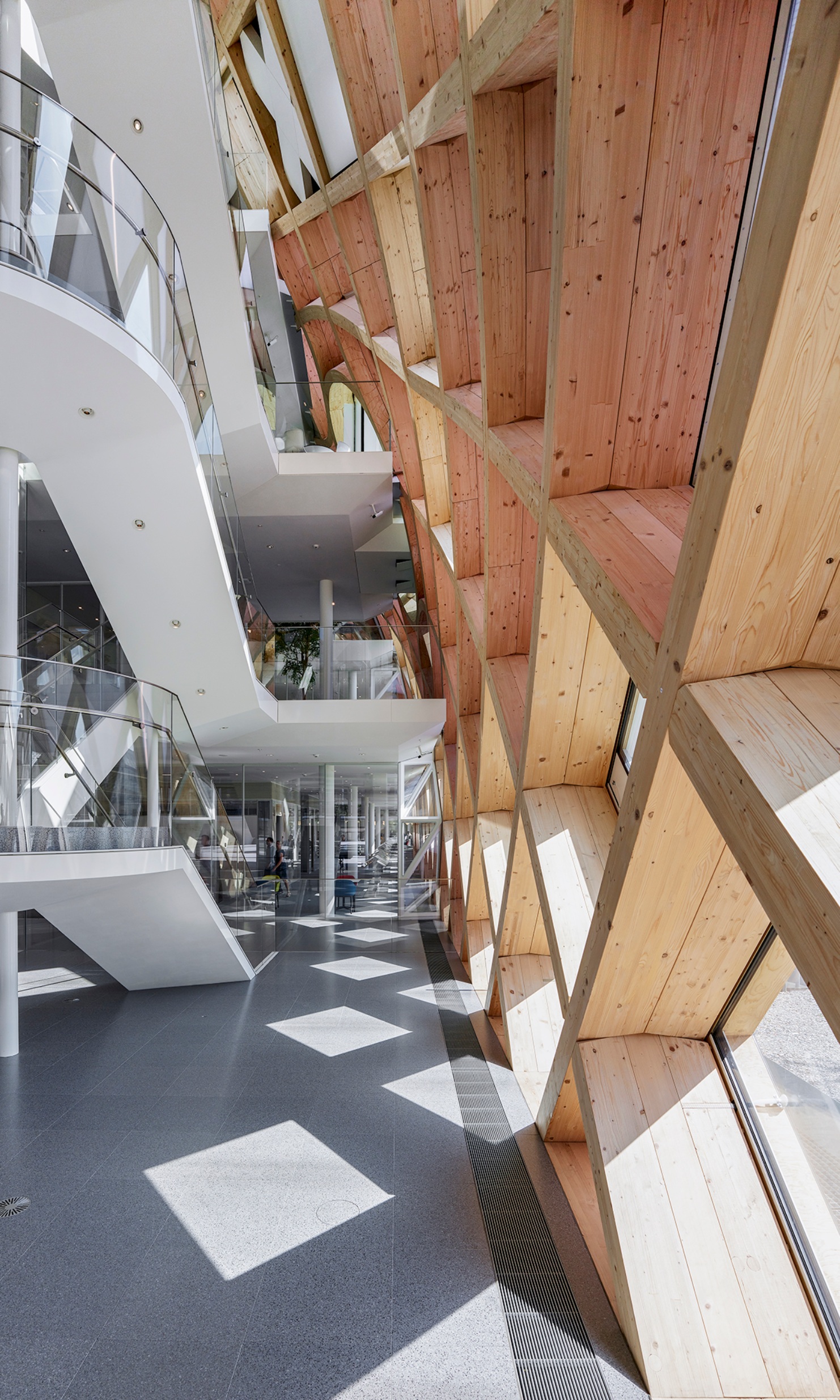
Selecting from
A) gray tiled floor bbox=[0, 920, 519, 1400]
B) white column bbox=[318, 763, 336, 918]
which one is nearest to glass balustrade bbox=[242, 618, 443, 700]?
white column bbox=[318, 763, 336, 918]

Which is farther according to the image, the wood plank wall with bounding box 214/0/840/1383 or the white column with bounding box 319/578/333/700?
the white column with bounding box 319/578/333/700

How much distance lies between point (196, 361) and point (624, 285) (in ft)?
21.0

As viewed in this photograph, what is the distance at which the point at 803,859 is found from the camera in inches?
77.1

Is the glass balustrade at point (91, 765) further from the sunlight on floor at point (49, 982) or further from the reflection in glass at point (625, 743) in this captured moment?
the reflection in glass at point (625, 743)

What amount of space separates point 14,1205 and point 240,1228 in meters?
1.38

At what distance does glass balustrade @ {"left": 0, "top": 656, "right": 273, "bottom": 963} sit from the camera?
6246 mm

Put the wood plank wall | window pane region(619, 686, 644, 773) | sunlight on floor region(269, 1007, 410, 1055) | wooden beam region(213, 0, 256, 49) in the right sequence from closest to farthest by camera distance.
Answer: the wood plank wall, window pane region(619, 686, 644, 773), sunlight on floor region(269, 1007, 410, 1055), wooden beam region(213, 0, 256, 49)

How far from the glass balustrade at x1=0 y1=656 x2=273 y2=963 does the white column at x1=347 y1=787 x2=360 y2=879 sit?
8306 millimetres

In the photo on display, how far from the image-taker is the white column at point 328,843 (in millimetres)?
15867

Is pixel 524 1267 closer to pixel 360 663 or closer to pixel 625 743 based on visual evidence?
pixel 625 743

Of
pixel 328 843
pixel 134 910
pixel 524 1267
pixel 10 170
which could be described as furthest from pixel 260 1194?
pixel 328 843

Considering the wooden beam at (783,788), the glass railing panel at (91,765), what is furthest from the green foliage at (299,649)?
the wooden beam at (783,788)

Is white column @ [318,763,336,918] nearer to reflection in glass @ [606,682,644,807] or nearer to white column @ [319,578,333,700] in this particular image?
white column @ [319,578,333,700]

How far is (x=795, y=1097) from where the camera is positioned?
11.1 ft
